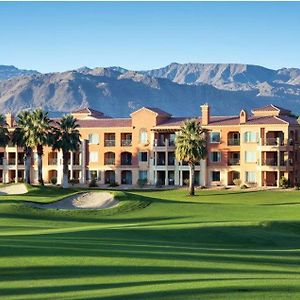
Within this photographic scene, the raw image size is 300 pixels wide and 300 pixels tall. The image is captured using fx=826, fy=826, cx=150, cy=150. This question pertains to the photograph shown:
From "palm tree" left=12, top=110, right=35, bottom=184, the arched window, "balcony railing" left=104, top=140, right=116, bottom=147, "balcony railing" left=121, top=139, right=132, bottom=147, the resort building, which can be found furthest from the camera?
the arched window

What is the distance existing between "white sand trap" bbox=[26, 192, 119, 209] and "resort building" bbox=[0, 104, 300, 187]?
45447mm

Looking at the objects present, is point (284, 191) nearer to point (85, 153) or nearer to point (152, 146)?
point (152, 146)

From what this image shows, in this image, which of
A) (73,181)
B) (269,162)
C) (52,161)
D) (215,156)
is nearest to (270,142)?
(269,162)

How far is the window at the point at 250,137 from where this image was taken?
370 ft

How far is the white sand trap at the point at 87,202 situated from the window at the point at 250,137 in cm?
4775

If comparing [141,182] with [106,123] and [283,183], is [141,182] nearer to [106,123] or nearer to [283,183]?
[106,123]

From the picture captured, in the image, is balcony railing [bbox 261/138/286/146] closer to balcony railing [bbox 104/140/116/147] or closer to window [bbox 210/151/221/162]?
window [bbox 210/151/221/162]

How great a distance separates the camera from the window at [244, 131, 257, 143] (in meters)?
113

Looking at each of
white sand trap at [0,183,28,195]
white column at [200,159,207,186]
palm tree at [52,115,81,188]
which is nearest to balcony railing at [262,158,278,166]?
white column at [200,159,207,186]

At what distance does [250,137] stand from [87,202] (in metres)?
49.4

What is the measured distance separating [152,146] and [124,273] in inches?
3718

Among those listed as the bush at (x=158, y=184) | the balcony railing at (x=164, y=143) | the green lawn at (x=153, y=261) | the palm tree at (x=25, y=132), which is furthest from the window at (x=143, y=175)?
the green lawn at (x=153, y=261)

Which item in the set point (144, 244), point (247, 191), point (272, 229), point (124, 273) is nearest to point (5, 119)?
point (247, 191)

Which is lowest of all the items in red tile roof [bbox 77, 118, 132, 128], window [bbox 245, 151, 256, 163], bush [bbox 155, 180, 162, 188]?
bush [bbox 155, 180, 162, 188]
